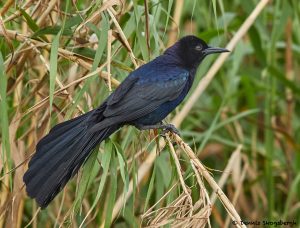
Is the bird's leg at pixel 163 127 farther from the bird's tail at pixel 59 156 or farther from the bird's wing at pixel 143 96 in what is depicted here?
the bird's tail at pixel 59 156

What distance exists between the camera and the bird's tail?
2656mm

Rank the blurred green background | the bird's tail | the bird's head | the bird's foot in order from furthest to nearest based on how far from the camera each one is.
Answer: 1. the bird's head
2. the bird's foot
3. the blurred green background
4. the bird's tail

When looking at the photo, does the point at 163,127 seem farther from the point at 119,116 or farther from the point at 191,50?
the point at 191,50

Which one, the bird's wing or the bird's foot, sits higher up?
the bird's wing

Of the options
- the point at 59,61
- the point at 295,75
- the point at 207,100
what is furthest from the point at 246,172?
the point at 59,61

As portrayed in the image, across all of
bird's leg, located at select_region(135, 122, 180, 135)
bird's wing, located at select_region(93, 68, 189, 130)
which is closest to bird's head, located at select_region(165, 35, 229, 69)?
bird's wing, located at select_region(93, 68, 189, 130)

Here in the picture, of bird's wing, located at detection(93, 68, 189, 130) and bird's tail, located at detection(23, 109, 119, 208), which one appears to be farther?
bird's wing, located at detection(93, 68, 189, 130)

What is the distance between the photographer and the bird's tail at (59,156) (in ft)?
8.71

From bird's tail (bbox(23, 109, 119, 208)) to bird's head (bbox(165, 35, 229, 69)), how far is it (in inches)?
32.5

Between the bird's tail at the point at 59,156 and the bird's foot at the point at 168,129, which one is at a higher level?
the bird's tail at the point at 59,156

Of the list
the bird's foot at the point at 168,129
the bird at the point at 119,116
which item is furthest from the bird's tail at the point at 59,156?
the bird's foot at the point at 168,129

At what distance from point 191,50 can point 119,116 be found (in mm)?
779

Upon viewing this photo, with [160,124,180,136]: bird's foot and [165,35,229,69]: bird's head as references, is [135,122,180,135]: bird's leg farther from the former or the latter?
[165,35,229,69]: bird's head

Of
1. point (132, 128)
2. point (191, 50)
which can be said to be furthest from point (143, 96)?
point (191, 50)
